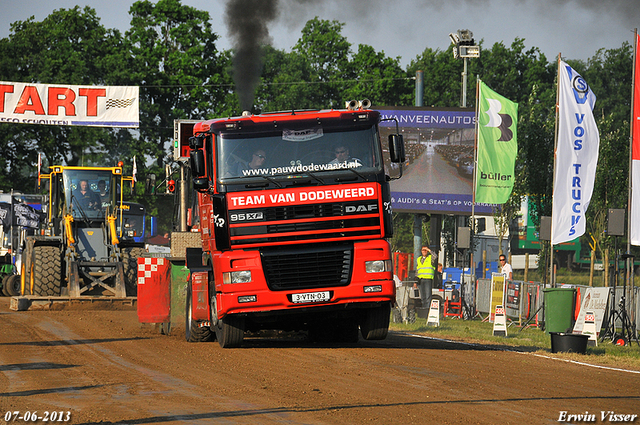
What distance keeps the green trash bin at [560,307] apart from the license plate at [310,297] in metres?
6.10

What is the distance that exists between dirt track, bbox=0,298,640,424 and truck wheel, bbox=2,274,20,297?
47.4 feet

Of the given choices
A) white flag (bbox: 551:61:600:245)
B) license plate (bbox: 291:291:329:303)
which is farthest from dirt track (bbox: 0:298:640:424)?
white flag (bbox: 551:61:600:245)

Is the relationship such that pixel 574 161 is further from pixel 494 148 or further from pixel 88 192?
pixel 88 192

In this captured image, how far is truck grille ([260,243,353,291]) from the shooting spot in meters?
12.3

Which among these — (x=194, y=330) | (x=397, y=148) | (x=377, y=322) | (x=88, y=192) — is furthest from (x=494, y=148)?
(x=194, y=330)

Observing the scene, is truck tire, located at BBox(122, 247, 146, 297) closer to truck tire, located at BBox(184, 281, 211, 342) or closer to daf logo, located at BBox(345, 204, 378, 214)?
truck tire, located at BBox(184, 281, 211, 342)

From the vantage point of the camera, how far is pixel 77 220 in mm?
23516

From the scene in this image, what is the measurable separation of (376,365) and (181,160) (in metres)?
6.90

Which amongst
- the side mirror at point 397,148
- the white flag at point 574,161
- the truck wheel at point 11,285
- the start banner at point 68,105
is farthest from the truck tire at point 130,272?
the side mirror at point 397,148

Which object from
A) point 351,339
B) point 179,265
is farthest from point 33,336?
point 351,339

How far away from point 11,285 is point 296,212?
61.5ft

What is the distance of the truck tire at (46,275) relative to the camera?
22000 millimetres

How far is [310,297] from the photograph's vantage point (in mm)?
12328

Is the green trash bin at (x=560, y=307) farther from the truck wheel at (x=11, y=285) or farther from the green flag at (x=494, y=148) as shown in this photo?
the truck wheel at (x=11, y=285)
